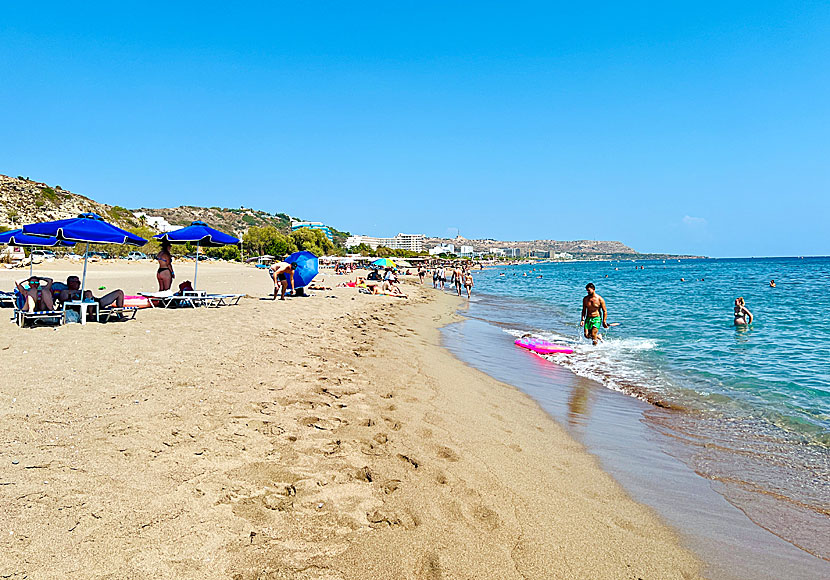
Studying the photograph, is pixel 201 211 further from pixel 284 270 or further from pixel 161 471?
pixel 161 471

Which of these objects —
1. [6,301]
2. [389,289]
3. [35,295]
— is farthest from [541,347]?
[389,289]

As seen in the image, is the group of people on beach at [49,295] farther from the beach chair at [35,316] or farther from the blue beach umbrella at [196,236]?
the blue beach umbrella at [196,236]

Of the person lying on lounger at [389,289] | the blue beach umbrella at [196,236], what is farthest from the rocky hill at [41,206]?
the blue beach umbrella at [196,236]

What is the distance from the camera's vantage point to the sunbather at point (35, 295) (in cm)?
831

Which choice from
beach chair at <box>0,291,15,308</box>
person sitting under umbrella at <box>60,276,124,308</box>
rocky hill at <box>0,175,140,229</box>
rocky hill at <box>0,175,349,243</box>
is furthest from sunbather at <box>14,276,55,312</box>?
rocky hill at <box>0,175,140,229</box>

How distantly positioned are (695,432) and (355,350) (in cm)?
478

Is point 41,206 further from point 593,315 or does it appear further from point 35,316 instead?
point 593,315

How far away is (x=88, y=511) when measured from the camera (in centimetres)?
266

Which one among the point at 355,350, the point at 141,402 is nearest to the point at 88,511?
the point at 141,402

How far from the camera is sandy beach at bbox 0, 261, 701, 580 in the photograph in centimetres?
247

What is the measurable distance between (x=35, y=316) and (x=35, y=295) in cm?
43

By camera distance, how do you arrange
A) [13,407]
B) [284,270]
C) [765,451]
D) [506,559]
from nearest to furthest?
[506,559] < [13,407] < [765,451] < [284,270]

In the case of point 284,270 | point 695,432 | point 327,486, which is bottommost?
point 695,432

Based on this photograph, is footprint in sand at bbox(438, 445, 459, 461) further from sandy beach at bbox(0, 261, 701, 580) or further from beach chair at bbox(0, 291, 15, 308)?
beach chair at bbox(0, 291, 15, 308)
